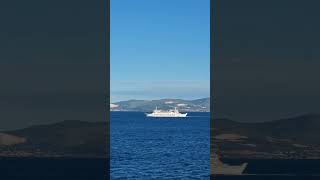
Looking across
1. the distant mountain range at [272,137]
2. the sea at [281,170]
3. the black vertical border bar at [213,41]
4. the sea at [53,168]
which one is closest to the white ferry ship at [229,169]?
the sea at [281,170]

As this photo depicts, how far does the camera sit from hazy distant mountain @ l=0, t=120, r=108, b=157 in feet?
67.1

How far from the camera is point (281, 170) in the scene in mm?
26094

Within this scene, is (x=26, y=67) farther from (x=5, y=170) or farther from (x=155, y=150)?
(x=155, y=150)

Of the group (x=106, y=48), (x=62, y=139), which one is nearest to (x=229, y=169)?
(x=62, y=139)

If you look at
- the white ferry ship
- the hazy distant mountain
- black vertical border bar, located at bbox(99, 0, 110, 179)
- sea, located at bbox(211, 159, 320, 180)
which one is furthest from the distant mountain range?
the hazy distant mountain

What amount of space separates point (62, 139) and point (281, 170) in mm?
11066

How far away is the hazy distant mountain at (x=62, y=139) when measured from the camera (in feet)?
67.1

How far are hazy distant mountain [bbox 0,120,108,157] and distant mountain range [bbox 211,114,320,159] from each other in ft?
14.6

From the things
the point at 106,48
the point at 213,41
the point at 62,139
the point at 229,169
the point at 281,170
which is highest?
the point at 213,41

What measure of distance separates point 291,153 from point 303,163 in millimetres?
1923

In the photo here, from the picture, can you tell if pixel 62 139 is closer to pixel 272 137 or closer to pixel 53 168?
pixel 53 168

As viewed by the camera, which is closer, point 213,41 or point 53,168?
point 213,41

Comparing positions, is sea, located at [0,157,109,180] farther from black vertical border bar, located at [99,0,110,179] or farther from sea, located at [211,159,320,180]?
sea, located at [211,159,320,180]

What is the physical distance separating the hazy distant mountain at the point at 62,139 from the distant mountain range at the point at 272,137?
4447 millimetres
